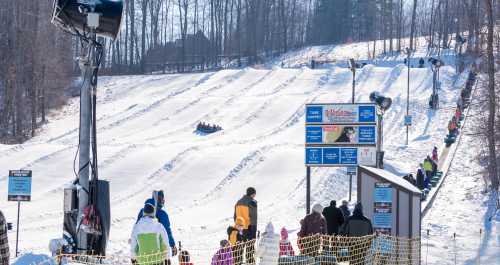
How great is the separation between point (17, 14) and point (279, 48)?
51873 millimetres

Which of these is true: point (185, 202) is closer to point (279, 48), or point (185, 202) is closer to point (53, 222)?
point (53, 222)

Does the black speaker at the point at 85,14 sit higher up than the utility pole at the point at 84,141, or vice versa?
the black speaker at the point at 85,14

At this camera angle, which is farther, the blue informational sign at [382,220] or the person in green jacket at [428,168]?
the person in green jacket at [428,168]

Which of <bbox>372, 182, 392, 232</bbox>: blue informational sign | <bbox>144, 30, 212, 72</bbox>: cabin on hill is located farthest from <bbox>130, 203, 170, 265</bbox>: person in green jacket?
<bbox>144, 30, 212, 72</bbox>: cabin on hill

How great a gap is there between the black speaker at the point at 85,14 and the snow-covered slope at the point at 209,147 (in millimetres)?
8677

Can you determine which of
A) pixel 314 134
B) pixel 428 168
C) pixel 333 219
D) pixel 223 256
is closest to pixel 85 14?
pixel 223 256

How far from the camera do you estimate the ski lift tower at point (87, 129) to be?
10.4 metres

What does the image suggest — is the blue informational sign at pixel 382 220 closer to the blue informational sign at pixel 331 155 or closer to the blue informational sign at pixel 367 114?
the blue informational sign at pixel 331 155

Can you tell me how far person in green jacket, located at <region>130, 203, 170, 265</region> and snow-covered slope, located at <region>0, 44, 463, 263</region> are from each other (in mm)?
7830

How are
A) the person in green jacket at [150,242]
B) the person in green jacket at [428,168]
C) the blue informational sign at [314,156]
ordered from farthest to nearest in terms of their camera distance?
the person in green jacket at [428,168] < the blue informational sign at [314,156] < the person in green jacket at [150,242]

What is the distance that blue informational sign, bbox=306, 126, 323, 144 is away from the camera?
946 inches

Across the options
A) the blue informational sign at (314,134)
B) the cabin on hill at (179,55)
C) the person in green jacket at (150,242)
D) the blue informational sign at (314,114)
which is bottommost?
the person in green jacket at (150,242)

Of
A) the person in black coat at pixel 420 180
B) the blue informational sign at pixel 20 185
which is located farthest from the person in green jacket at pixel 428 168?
the blue informational sign at pixel 20 185

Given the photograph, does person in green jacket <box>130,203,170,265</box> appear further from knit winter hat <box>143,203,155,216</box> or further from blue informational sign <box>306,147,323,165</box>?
blue informational sign <box>306,147,323,165</box>
